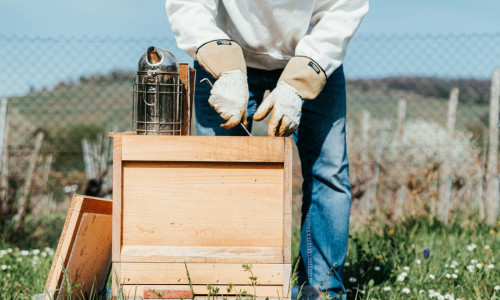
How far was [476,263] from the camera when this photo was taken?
279 centimetres

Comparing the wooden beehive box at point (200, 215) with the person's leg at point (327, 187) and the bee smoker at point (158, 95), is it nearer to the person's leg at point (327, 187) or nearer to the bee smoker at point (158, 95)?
the bee smoker at point (158, 95)

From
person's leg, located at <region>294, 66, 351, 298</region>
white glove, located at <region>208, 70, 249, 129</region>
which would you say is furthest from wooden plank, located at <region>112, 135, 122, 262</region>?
person's leg, located at <region>294, 66, 351, 298</region>

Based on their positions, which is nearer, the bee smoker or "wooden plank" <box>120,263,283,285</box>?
"wooden plank" <box>120,263,283,285</box>

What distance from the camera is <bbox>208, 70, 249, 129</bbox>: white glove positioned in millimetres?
1833

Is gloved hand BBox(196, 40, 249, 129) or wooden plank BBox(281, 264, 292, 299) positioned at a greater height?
gloved hand BBox(196, 40, 249, 129)

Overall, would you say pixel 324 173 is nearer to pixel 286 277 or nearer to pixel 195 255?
pixel 286 277

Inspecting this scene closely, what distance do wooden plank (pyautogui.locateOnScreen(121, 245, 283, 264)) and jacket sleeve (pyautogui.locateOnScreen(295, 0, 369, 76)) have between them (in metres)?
0.81

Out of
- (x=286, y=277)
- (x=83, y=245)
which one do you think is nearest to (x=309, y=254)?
(x=286, y=277)

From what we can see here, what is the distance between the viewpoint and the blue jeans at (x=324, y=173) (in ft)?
7.06

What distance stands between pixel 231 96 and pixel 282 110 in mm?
199

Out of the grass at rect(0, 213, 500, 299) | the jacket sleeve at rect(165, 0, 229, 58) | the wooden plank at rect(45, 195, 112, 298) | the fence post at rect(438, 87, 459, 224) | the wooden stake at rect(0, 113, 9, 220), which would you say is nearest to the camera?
the wooden plank at rect(45, 195, 112, 298)

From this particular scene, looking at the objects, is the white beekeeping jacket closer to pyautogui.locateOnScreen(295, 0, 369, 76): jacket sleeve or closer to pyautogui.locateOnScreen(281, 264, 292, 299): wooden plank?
pyautogui.locateOnScreen(295, 0, 369, 76): jacket sleeve

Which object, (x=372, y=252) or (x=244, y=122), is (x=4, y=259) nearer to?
(x=244, y=122)

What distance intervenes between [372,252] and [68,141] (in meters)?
13.9
